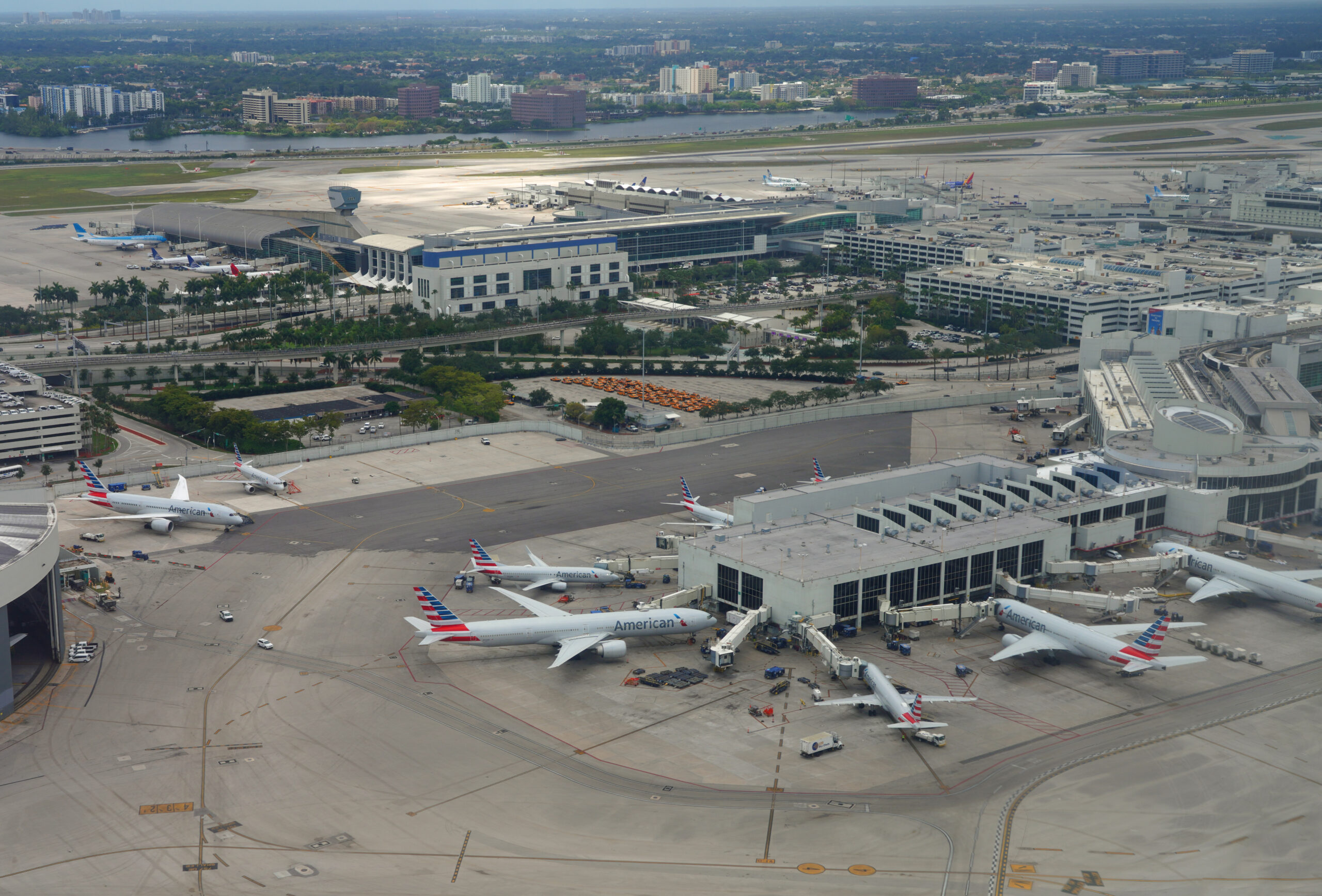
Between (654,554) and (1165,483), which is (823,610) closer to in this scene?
(654,554)

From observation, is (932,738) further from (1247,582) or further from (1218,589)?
(1247,582)

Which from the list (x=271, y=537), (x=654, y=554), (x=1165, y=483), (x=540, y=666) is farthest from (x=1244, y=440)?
(x=271, y=537)

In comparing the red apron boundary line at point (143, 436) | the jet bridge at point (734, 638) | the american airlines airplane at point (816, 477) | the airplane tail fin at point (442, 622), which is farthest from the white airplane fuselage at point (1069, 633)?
the red apron boundary line at point (143, 436)

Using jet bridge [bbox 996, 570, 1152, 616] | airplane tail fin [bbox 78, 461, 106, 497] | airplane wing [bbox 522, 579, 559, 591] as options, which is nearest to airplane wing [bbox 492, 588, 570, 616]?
airplane wing [bbox 522, 579, 559, 591]

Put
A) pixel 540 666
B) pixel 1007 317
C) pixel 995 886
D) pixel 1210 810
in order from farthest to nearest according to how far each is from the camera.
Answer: pixel 1007 317
pixel 540 666
pixel 1210 810
pixel 995 886

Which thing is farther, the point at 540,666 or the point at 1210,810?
the point at 540,666

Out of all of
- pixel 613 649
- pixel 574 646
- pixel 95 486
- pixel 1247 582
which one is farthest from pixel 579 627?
pixel 95 486

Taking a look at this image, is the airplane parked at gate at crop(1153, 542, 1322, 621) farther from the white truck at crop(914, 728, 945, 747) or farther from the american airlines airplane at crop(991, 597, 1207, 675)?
the white truck at crop(914, 728, 945, 747)

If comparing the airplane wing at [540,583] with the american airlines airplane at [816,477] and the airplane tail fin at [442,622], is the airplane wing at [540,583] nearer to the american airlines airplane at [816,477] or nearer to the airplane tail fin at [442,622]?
the airplane tail fin at [442,622]
